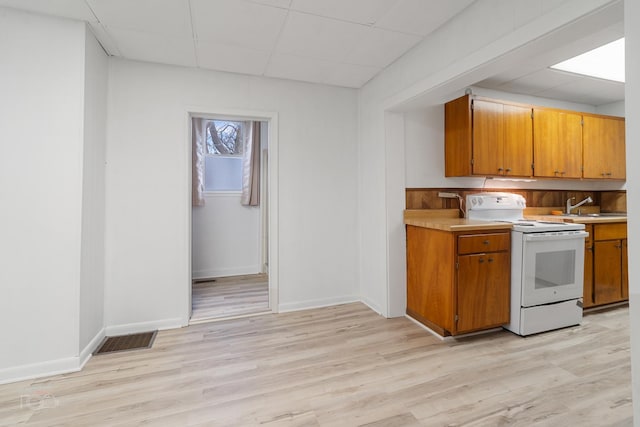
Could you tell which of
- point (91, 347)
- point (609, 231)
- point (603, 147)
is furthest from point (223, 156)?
point (603, 147)

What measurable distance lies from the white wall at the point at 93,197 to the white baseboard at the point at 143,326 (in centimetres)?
11

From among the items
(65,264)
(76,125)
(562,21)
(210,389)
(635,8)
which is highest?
(562,21)

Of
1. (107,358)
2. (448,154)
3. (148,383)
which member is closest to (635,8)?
(448,154)

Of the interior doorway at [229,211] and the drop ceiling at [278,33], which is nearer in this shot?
the drop ceiling at [278,33]

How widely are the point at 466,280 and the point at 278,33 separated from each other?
242 centimetres

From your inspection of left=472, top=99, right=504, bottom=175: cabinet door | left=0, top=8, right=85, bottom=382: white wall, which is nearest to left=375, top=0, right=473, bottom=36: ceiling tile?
left=472, top=99, right=504, bottom=175: cabinet door

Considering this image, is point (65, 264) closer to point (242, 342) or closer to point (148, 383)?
point (148, 383)

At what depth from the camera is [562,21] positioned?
1.41 m

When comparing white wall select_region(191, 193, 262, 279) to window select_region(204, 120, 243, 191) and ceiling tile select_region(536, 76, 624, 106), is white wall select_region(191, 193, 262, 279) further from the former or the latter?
ceiling tile select_region(536, 76, 624, 106)

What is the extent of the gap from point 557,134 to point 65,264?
15.5 feet

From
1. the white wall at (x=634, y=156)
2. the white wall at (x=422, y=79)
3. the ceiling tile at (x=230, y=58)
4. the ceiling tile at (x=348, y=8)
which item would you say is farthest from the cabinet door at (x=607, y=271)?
the ceiling tile at (x=230, y=58)

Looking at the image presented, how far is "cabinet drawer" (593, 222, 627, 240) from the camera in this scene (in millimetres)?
2914

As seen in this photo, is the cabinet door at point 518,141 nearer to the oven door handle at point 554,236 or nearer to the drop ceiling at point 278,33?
the drop ceiling at point 278,33

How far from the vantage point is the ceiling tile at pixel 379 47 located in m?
2.25
